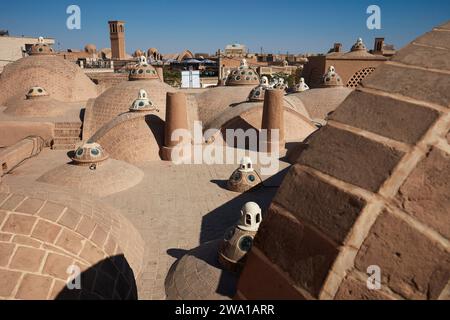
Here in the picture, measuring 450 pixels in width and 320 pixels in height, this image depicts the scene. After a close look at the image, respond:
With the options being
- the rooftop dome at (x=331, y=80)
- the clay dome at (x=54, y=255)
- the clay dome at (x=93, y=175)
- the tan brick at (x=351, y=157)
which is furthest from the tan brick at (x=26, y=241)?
the rooftop dome at (x=331, y=80)

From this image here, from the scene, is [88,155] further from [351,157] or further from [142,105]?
[351,157]

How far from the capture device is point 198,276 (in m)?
5.06

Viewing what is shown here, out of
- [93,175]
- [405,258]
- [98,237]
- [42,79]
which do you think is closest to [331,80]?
[93,175]

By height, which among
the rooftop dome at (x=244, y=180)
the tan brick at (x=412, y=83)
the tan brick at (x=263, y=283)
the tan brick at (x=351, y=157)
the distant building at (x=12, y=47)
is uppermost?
the distant building at (x=12, y=47)

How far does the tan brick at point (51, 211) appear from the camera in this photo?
3.54 m

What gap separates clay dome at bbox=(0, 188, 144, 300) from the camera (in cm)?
304

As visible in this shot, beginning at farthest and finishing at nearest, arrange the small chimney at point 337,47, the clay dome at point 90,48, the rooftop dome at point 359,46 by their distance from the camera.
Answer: the clay dome at point 90,48 < the small chimney at point 337,47 < the rooftop dome at point 359,46

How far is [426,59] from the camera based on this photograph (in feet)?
5.00

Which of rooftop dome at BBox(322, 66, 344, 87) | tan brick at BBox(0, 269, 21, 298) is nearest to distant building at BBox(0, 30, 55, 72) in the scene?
rooftop dome at BBox(322, 66, 344, 87)

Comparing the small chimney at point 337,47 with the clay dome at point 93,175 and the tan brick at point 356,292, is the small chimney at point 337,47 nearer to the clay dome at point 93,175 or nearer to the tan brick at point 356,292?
the clay dome at point 93,175

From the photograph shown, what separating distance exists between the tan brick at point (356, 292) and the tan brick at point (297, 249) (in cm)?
7

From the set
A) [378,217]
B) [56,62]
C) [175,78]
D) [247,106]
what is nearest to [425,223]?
[378,217]

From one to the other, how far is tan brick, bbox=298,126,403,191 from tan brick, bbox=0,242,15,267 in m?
2.90

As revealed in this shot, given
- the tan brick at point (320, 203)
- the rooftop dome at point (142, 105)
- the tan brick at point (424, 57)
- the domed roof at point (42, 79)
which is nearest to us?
the tan brick at point (320, 203)
